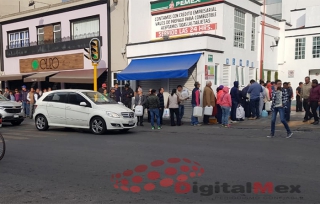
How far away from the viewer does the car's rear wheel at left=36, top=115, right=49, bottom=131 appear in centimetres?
1245

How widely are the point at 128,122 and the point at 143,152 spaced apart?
11.4ft

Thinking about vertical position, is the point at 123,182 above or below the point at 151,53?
below

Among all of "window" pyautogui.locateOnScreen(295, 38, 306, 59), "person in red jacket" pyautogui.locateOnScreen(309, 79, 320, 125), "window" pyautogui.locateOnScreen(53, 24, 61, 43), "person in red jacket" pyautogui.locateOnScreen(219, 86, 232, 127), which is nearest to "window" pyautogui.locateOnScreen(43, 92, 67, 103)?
"person in red jacket" pyautogui.locateOnScreen(219, 86, 232, 127)

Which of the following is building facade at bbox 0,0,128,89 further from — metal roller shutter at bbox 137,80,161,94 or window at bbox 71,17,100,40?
metal roller shutter at bbox 137,80,161,94

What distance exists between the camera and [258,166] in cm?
641

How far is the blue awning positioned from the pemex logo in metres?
8.35

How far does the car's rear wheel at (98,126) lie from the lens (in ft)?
36.3

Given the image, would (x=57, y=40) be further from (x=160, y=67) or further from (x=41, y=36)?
(x=160, y=67)

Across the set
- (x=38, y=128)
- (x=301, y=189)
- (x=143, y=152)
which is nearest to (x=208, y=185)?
(x=301, y=189)

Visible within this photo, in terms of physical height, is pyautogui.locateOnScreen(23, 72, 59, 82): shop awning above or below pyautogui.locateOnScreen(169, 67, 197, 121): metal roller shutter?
above

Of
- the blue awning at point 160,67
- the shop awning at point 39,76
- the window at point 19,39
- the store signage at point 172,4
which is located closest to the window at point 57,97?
the blue awning at point 160,67

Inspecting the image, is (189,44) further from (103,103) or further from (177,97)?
(103,103)

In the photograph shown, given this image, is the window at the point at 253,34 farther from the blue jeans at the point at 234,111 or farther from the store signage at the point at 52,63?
the store signage at the point at 52,63

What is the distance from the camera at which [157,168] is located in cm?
636
